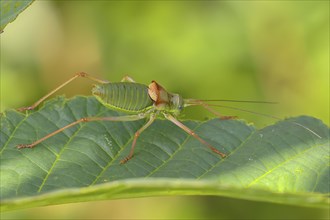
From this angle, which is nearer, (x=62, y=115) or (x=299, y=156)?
(x=299, y=156)

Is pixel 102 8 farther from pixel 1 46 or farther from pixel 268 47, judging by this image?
pixel 268 47

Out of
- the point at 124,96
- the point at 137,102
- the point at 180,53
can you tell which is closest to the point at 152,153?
the point at 124,96

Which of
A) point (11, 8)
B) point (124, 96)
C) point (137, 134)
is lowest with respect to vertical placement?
point (137, 134)

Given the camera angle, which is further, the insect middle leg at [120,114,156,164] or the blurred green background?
the blurred green background

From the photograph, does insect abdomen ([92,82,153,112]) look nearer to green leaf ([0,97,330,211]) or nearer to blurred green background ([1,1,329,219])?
green leaf ([0,97,330,211])

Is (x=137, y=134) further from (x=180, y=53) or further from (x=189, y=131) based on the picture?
(x=180, y=53)

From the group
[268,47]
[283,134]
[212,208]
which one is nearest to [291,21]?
[268,47]

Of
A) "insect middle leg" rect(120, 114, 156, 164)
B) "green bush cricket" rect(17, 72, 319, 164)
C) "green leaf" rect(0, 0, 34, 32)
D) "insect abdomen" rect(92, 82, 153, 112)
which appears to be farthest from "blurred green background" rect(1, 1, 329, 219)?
"green leaf" rect(0, 0, 34, 32)
